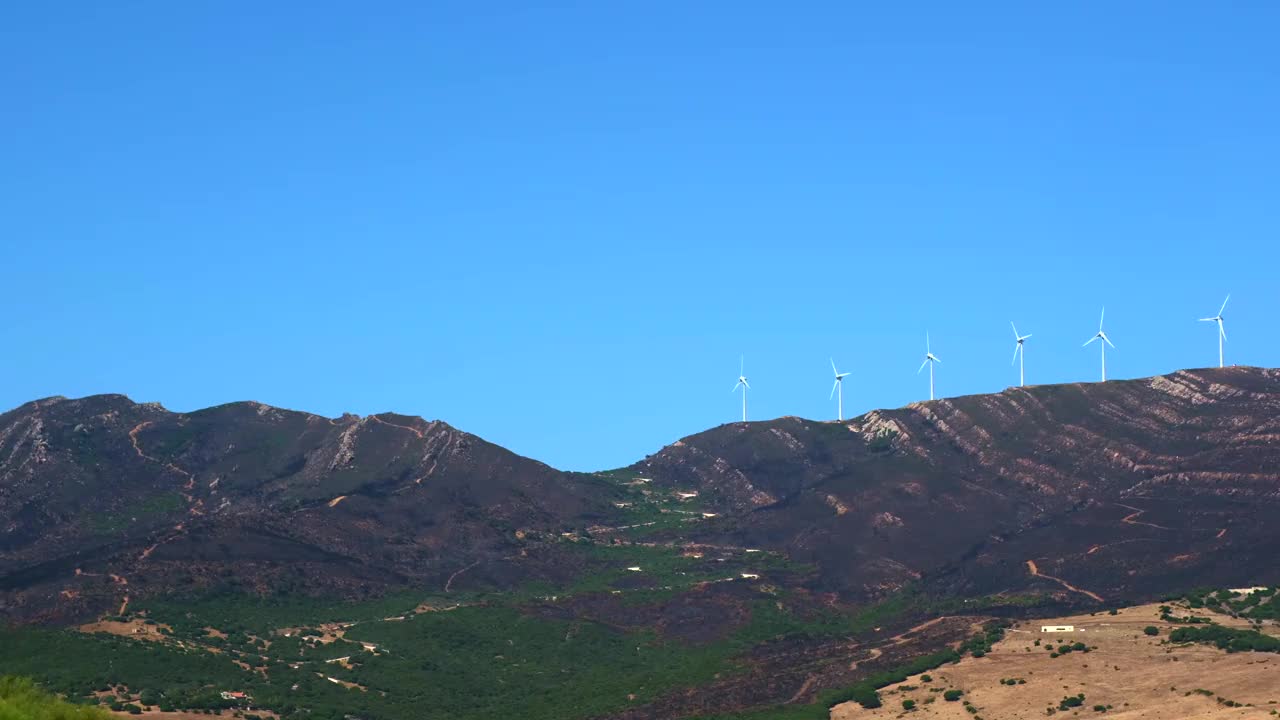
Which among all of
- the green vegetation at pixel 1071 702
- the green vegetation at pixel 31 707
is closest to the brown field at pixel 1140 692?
the green vegetation at pixel 1071 702

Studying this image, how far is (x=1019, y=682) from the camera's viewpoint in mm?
197375

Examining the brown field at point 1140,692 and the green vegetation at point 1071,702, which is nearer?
the brown field at point 1140,692

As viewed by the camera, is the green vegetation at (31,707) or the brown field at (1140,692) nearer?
the green vegetation at (31,707)

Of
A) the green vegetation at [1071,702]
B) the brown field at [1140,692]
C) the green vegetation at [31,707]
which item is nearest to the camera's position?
the green vegetation at [31,707]

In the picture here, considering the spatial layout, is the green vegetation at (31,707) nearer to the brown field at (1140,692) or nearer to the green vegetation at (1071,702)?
the brown field at (1140,692)

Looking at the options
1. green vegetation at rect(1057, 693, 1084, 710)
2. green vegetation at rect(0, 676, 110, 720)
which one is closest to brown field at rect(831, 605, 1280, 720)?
green vegetation at rect(1057, 693, 1084, 710)

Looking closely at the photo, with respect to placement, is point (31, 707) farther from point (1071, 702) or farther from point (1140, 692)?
point (1140, 692)

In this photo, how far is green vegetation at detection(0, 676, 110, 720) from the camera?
4176 inches

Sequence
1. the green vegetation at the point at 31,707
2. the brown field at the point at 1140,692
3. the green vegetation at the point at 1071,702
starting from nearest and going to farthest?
1. the green vegetation at the point at 31,707
2. the brown field at the point at 1140,692
3. the green vegetation at the point at 1071,702

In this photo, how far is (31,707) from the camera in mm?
111062

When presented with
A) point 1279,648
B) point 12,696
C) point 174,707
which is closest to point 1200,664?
point 1279,648

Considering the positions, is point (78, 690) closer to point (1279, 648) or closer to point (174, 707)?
point (174, 707)

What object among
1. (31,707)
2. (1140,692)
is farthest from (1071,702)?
(31,707)

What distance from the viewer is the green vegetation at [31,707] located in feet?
348
